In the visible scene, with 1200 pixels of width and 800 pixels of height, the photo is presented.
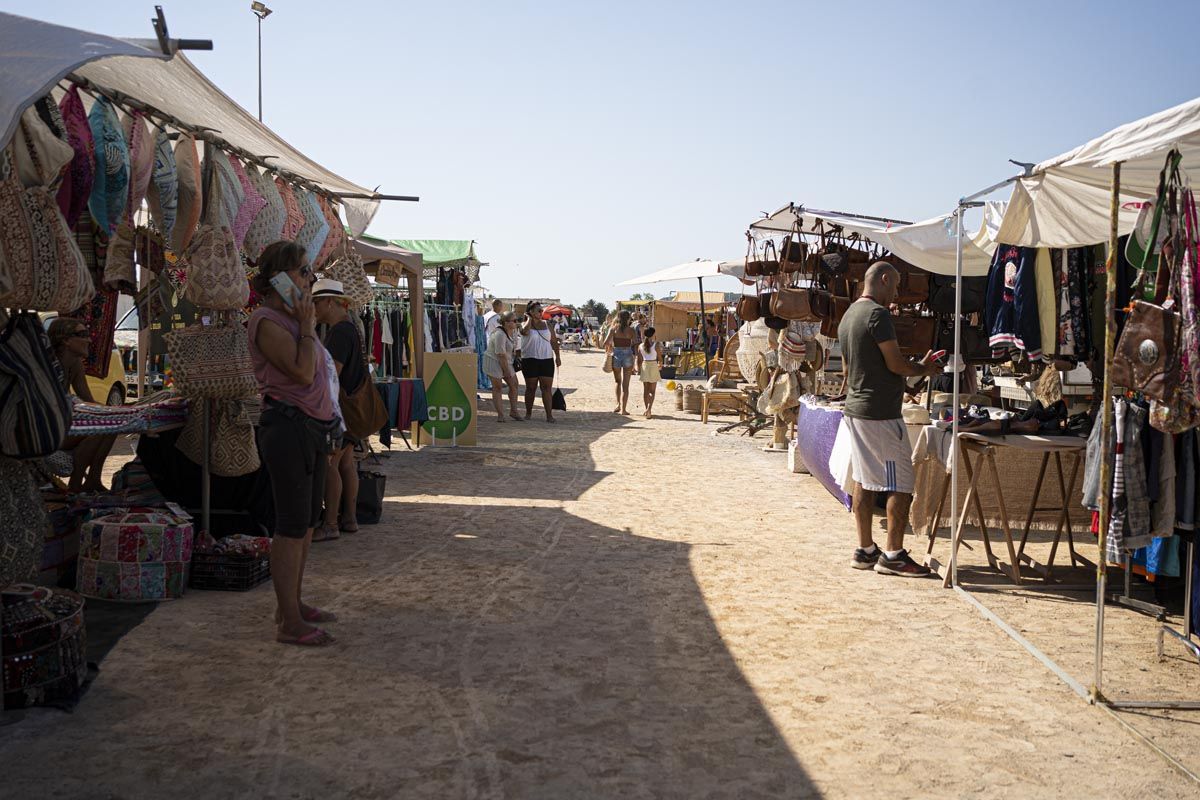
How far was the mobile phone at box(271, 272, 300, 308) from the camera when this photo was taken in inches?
162

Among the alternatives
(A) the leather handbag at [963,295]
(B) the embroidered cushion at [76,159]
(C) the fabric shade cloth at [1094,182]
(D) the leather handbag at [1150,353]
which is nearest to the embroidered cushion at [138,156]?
(B) the embroidered cushion at [76,159]

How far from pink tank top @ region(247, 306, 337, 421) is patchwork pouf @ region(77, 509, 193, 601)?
1.38 m

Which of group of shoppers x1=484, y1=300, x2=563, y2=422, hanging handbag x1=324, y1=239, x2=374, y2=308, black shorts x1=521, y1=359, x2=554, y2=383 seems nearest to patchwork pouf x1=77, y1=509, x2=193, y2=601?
hanging handbag x1=324, y1=239, x2=374, y2=308

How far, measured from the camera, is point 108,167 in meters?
4.70

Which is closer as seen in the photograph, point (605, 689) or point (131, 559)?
point (605, 689)

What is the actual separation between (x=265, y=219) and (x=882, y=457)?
408cm

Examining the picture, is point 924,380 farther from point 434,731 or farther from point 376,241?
point 376,241

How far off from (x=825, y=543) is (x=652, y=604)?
2.09 m

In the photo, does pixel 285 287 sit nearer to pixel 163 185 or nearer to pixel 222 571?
pixel 163 185

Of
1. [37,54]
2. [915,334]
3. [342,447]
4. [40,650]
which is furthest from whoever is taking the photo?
[915,334]

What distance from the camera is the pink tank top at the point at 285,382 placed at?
4129 millimetres

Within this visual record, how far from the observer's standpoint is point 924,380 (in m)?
9.45

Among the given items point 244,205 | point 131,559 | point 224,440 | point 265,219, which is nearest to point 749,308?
point 265,219

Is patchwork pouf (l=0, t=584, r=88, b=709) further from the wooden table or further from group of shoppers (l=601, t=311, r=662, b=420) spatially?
group of shoppers (l=601, t=311, r=662, b=420)
